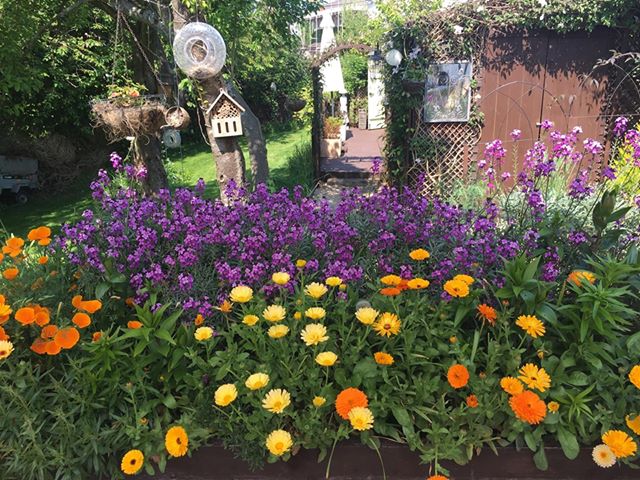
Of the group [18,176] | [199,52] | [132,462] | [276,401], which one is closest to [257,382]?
[276,401]

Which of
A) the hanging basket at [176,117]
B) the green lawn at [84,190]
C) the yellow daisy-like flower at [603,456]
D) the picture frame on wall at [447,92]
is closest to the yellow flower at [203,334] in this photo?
the yellow daisy-like flower at [603,456]

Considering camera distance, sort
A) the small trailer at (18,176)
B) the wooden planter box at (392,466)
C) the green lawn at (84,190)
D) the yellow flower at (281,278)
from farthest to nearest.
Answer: the small trailer at (18,176), the green lawn at (84,190), the yellow flower at (281,278), the wooden planter box at (392,466)

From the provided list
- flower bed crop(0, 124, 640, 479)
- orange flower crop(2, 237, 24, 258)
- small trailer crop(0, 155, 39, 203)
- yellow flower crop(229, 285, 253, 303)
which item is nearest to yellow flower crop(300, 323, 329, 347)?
flower bed crop(0, 124, 640, 479)

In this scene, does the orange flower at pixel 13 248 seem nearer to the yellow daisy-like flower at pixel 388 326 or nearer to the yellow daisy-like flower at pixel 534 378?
the yellow daisy-like flower at pixel 388 326

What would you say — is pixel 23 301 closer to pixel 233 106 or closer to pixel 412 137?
pixel 233 106

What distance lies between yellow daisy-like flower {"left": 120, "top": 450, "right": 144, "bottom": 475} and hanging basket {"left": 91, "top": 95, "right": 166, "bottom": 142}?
3135 mm

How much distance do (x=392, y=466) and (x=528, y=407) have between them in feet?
1.51

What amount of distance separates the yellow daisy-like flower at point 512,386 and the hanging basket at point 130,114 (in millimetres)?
3488

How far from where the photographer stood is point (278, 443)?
1.21 m

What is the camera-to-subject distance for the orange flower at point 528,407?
47.4 inches

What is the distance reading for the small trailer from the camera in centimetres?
847

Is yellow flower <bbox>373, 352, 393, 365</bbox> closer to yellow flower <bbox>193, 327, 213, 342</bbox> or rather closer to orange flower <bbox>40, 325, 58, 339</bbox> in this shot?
yellow flower <bbox>193, 327, 213, 342</bbox>

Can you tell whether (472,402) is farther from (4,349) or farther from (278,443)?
(4,349)

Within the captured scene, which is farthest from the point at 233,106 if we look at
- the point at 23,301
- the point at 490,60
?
the point at 490,60
